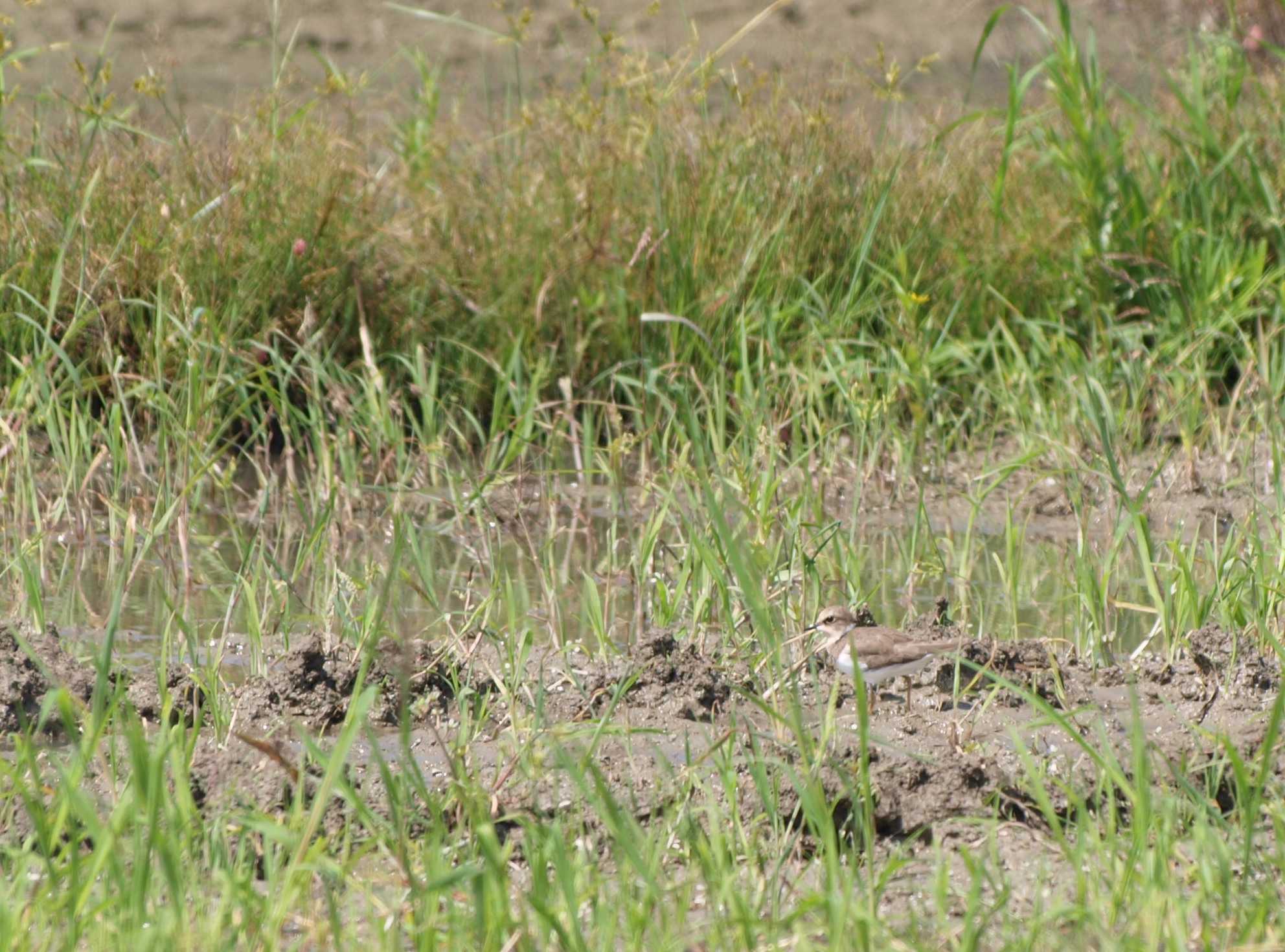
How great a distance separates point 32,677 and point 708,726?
1.40 m

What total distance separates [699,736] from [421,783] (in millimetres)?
975

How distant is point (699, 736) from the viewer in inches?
135

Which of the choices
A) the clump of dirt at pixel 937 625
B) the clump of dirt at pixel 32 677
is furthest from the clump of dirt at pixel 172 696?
the clump of dirt at pixel 937 625

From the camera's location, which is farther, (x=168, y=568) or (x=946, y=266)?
(x=946, y=266)

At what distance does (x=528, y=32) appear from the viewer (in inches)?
382

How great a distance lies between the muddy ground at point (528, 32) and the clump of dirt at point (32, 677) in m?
6.01

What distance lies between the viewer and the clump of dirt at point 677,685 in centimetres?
351

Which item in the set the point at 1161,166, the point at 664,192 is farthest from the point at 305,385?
the point at 1161,166

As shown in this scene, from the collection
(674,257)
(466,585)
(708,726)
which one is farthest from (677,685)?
(674,257)

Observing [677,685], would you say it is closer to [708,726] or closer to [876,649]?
[708,726]

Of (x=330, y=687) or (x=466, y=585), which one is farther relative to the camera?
(x=466, y=585)

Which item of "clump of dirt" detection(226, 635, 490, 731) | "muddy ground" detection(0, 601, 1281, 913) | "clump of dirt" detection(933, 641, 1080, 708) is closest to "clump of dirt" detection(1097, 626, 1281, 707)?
"muddy ground" detection(0, 601, 1281, 913)

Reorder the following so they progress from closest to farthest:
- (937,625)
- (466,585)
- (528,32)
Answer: (937,625) → (466,585) → (528,32)

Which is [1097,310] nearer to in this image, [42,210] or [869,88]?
[869,88]
